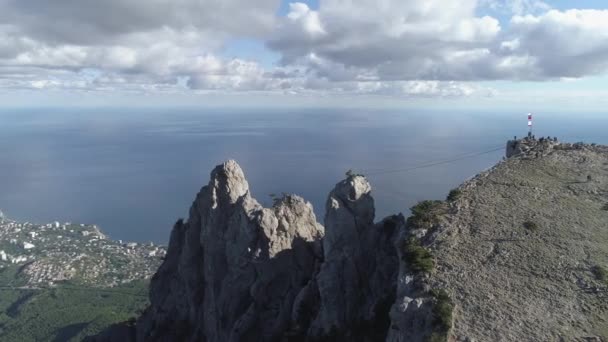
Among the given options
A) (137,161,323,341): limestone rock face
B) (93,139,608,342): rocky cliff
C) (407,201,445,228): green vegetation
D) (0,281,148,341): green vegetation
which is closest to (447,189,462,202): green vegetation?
(93,139,608,342): rocky cliff

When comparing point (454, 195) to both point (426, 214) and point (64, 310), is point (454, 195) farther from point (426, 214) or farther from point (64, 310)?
point (64, 310)

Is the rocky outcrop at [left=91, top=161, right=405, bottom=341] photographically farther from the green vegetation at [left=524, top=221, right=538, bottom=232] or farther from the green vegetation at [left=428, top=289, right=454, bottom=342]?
the green vegetation at [left=524, top=221, right=538, bottom=232]

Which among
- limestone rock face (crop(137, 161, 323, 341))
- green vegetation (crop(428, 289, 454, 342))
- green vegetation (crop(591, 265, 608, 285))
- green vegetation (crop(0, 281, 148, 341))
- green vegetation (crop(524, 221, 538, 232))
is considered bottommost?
green vegetation (crop(0, 281, 148, 341))

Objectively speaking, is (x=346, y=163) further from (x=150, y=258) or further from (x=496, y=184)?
(x=496, y=184)

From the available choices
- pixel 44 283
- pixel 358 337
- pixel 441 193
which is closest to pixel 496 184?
pixel 358 337

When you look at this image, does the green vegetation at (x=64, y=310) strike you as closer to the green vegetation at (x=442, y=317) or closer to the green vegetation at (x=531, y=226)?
the green vegetation at (x=531, y=226)

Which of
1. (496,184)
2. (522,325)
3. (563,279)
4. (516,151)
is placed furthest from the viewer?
(516,151)
